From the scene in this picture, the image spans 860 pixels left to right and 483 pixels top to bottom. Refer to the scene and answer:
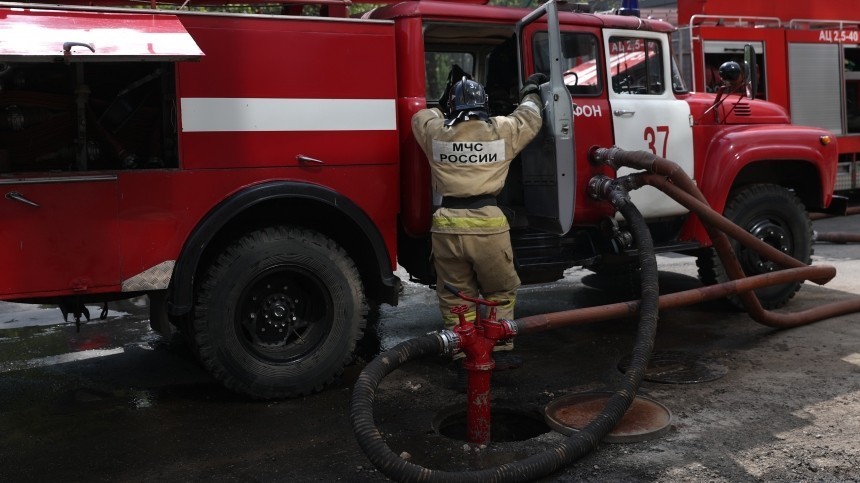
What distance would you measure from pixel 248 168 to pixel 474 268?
1.48 metres

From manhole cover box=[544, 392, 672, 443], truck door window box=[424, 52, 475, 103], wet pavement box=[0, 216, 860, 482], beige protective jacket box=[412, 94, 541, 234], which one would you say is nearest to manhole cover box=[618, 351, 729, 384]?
wet pavement box=[0, 216, 860, 482]

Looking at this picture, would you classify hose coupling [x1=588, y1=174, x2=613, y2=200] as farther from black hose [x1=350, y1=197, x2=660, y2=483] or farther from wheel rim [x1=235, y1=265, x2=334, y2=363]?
wheel rim [x1=235, y1=265, x2=334, y2=363]

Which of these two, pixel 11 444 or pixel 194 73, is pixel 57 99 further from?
pixel 11 444

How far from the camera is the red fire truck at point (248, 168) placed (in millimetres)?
4273

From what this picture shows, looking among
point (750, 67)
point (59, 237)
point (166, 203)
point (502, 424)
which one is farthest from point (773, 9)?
point (59, 237)

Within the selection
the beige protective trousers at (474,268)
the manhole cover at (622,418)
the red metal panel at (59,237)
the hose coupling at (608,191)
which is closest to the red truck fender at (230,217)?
the red metal panel at (59,237)

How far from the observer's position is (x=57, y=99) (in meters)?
4.55

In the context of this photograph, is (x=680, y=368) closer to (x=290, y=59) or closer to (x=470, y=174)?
(x=470, y=174)

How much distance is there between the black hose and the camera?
3.35 m

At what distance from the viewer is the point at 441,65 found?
6.11m

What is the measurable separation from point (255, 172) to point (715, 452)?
285 cm

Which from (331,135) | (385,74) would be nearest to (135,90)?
(331,135)

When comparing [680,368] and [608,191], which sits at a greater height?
[608,191]

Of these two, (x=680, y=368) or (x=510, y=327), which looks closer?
(x=510, y=327)
